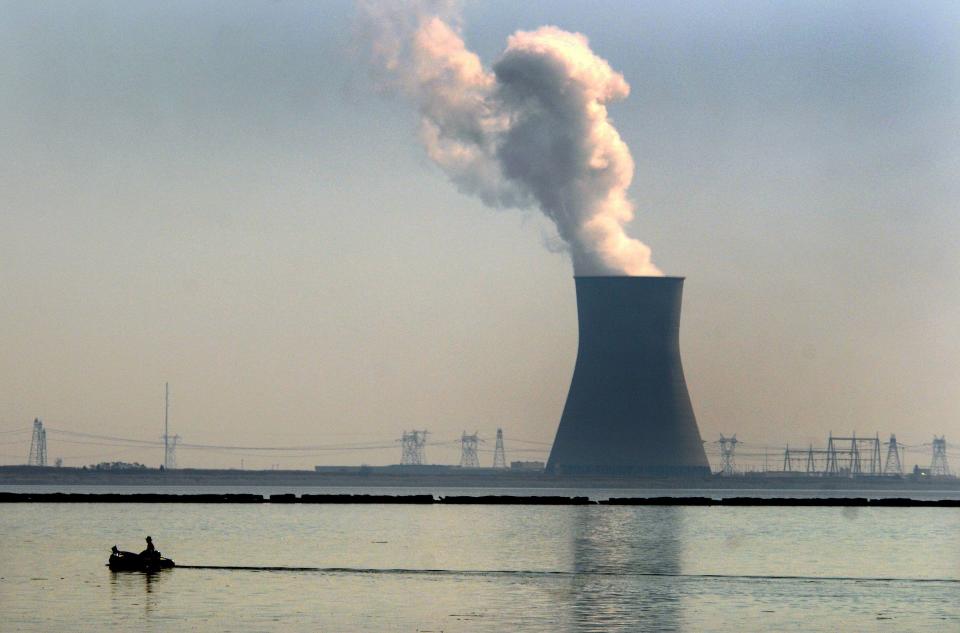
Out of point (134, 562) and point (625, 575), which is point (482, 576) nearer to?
point (625, 575)

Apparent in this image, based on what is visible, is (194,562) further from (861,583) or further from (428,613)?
(861,583)

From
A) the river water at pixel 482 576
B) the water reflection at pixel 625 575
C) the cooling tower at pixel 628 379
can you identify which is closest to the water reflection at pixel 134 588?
the river water at pixel 482 576

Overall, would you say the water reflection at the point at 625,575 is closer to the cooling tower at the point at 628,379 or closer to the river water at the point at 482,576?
the river water at the point at 482,576

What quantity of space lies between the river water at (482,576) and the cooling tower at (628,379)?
68.6ft

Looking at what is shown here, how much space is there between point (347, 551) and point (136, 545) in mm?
8029

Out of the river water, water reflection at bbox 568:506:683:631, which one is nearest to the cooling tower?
water reflection at bbox 568:506:683:631

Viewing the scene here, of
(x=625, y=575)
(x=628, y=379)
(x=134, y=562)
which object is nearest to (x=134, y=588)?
(x=134, y=562)

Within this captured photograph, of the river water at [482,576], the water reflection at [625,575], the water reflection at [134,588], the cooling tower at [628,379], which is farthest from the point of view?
the cooling tower at [628,379]

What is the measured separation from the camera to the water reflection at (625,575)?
34938 millimetres

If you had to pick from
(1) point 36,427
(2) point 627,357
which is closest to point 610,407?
(2) point 627,357

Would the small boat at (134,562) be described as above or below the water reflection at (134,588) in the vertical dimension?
above

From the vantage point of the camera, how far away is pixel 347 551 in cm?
5425

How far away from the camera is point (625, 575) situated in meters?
46.4

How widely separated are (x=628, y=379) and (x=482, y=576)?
5590 cm
